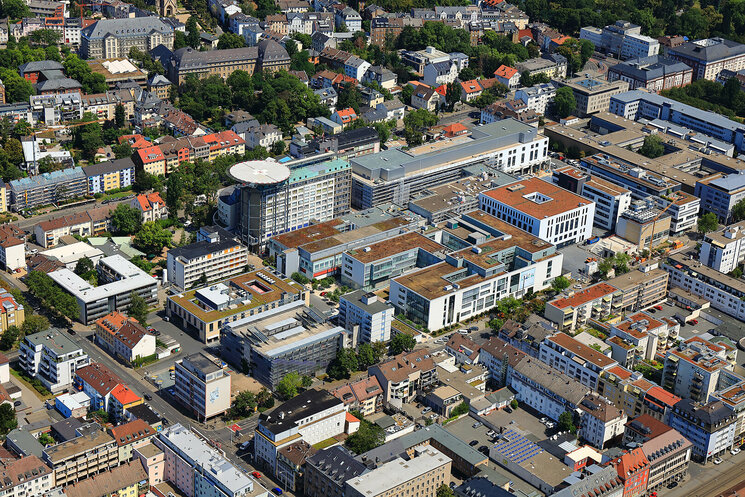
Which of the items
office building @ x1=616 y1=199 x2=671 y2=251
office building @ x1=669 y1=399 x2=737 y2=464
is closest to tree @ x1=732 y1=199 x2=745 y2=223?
office building @ x1=616 y1=199 x2=671 y2=251

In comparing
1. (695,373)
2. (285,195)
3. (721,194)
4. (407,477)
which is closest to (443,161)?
(285,195)


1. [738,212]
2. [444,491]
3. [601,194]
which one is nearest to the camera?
[444,491]

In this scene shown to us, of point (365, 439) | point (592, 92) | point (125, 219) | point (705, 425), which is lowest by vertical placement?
point (365, 439)

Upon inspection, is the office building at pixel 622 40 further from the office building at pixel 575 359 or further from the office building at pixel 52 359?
the office building at pixel 52 359

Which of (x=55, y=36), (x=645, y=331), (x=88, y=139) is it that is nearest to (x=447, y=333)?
(x=645, y=331)

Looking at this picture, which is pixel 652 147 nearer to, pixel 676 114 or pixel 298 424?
pixel 676 114

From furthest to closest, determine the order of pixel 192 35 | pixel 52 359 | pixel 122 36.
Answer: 1. pixel 192 35
2. pixel 122 36
3. pixel 52 359

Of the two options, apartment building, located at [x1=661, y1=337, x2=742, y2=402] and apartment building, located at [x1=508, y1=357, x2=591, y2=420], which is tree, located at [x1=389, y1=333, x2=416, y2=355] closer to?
apartment building, located at [x1=508, y1=357, x2=591, y2=420]

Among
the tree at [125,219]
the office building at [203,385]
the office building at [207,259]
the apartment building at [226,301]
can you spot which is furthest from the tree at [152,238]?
the office building at [203,385]
